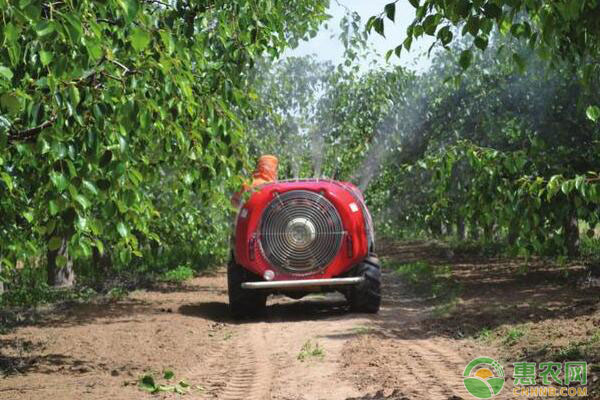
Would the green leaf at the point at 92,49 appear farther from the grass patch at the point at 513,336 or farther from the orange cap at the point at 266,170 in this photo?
the orange cap at the point at 266,170

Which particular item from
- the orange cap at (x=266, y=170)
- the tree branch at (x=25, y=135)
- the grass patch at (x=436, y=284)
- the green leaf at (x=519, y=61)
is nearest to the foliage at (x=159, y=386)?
the tree branch at (x=25, y=135)

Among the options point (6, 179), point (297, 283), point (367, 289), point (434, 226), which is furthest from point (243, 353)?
point (434, 226)

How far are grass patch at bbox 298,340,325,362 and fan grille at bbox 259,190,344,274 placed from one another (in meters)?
2.43

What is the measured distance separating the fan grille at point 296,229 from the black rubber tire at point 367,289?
0.50m

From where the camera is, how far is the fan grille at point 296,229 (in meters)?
10.2

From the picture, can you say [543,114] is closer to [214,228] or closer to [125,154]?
[214,228]

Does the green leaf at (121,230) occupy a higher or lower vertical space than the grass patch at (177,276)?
higher

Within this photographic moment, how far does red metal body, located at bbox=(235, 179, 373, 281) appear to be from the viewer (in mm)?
10133

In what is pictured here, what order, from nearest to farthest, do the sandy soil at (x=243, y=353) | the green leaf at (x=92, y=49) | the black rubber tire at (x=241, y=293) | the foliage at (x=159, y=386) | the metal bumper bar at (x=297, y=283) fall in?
1. the green leaf at (x=92, y=49)
2. the sandy soil at (x=243, y=353)
3. the foliage at (x=159, y=386)
4. the metal bumper bar at (x=297, y=283)
5. the black rubber tire at (x=241, y=293)

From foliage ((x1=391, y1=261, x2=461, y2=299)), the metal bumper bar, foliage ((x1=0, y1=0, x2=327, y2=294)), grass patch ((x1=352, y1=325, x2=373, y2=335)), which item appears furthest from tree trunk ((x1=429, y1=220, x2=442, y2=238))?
foliage ((x1=0, y1=0, x2=327, y2=294))

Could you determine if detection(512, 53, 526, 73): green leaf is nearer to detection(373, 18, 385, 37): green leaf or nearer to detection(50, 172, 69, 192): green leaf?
detection(373, 18, 385, 37): green leaf

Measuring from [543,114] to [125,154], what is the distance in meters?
10.1

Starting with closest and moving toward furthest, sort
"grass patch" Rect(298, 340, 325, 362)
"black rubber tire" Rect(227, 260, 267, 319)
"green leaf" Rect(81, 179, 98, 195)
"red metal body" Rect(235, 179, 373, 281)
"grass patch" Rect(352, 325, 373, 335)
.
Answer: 1. "green leaf" Rect(81, 179, 98, 195)
2. "grass patch" Rect(298, 340, 325, 362)
3. "grass patch" Rect(352, 325, 373, 335)
4. "red metal body" Rect(235, 179, 373, 281)
5. "black rubber tire" Rect(227, 260, 267, 319)
